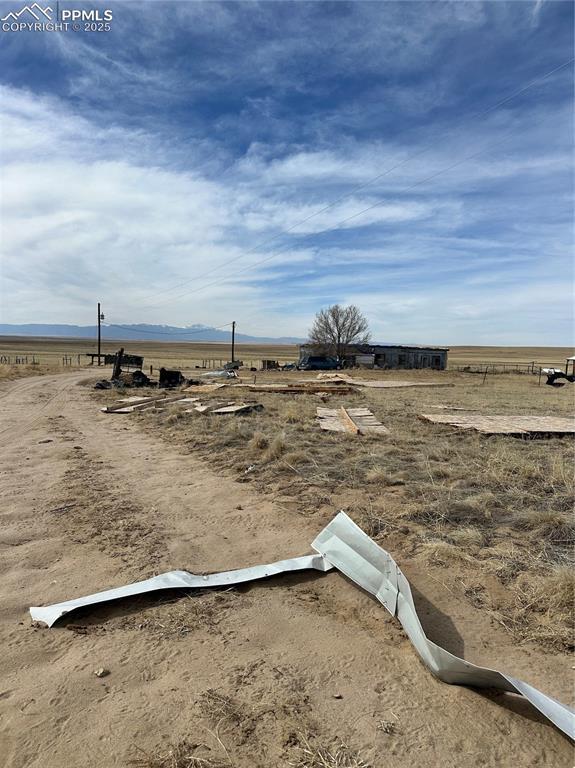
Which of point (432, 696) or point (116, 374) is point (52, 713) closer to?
point (432, 696)

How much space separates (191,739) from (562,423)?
1260cm

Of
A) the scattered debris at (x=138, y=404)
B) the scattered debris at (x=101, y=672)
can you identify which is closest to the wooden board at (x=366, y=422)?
the scattered debris at (x=138, y=404)

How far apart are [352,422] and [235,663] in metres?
8.92

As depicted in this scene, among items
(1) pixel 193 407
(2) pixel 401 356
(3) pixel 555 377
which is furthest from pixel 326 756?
(2) pixel 401 356

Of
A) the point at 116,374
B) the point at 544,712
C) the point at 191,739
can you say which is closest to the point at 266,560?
the point at 191,739

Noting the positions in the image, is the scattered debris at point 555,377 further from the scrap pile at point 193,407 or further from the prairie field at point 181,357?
the prairie field at point 181,357

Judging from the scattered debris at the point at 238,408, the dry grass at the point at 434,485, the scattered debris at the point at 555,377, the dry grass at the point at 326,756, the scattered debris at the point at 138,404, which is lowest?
the scattered debris at the point at 138,404

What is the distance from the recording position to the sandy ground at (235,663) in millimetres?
2201

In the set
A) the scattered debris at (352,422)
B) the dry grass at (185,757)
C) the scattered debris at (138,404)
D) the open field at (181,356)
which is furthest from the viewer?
the open field at (181,356)

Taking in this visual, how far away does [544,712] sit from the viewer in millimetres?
2264

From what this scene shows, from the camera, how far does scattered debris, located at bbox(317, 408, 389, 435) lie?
415 inches

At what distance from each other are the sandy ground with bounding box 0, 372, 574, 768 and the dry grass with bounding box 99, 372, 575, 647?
20.7 inches

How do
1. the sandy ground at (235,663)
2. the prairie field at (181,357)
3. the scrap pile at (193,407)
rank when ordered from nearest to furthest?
Result: the sandy ground at (235,663), the scrap pile at (193,407), the prairie field at (181,357)

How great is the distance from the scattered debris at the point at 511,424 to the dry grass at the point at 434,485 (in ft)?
1.58
